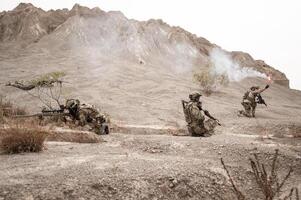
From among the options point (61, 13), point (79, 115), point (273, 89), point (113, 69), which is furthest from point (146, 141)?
point (61, 13)

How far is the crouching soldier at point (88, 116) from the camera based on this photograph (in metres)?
12.1

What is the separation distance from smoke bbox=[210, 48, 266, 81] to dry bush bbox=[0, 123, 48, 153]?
3129 centimetres

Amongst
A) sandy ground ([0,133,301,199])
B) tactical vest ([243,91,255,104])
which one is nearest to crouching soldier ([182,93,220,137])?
sandy ground ([0,133,301,199])

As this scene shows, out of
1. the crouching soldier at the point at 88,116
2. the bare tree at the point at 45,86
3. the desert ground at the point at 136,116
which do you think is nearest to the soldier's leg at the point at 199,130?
the desert ground at the point at 136,116

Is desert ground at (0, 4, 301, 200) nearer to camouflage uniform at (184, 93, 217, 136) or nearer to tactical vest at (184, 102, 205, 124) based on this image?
camouflage uniform at (184, 93, 217, 136)

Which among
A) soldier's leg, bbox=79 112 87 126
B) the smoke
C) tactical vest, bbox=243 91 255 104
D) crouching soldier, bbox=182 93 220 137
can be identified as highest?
the smoke

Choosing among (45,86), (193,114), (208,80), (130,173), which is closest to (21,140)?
(130,173)

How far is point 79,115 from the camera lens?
12367mm

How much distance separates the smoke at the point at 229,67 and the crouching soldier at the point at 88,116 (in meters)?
27.0

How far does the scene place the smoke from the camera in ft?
131

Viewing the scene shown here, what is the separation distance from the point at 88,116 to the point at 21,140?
14.6 feet

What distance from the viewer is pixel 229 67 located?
4284 centimetres

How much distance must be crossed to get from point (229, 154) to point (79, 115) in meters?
5.17

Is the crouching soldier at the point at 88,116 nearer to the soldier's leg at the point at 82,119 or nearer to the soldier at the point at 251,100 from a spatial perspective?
the soldier's leg at the point at 82,119
